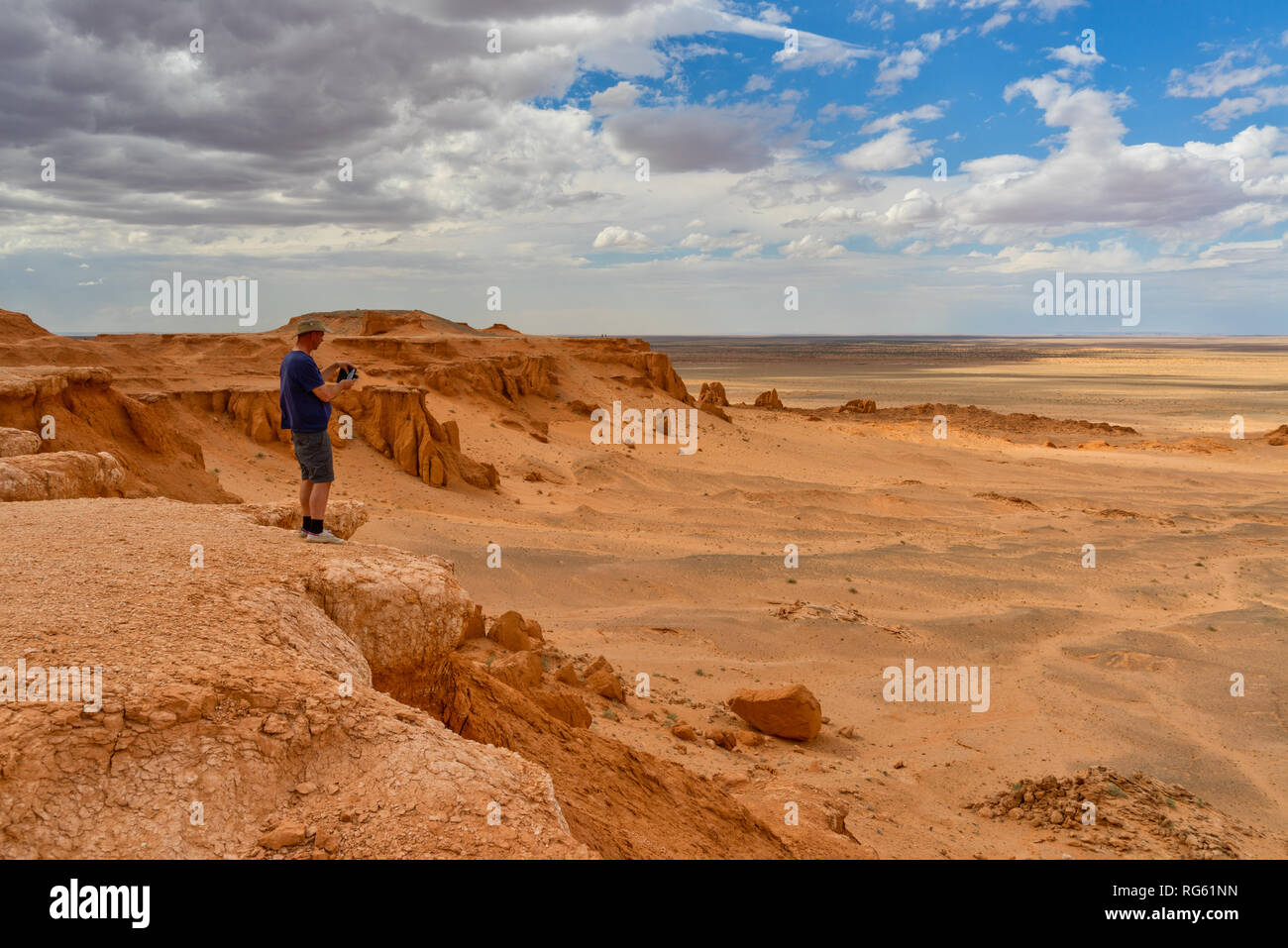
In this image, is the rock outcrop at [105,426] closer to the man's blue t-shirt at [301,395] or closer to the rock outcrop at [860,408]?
the man's blue t-shirt at [301,395]

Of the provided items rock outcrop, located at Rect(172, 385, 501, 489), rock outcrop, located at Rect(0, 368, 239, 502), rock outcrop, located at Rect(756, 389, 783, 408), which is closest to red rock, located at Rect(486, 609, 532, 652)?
rock outcrop, located at Rect(0, 368, 239, 502)

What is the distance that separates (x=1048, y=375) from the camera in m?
82.5

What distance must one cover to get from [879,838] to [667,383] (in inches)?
1145

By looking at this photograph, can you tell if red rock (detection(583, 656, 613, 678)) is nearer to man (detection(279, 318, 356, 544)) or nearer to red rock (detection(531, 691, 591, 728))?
red rock (detection(531, 691, 591, 728))

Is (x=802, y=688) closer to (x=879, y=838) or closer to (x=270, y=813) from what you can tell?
(x=879, y=838)

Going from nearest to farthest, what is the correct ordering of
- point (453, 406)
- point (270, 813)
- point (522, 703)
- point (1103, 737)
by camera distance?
point (270, 813)
point (522, 703)
point (1103, 737)
point (453, 406)

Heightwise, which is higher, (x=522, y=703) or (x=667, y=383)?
(x=667, y=383)

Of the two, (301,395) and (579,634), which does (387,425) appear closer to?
(579,634)

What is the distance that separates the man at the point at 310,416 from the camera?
5586 mm

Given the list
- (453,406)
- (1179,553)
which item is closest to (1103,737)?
(1179,553)

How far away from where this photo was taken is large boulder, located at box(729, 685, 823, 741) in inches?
304

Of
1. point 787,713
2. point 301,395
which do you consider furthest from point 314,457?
point 787,713

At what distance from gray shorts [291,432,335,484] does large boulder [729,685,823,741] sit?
4.57 m

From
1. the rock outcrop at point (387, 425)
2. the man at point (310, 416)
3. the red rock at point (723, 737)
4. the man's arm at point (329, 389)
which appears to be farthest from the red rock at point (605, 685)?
the rock outcrop at point (387, 425)
